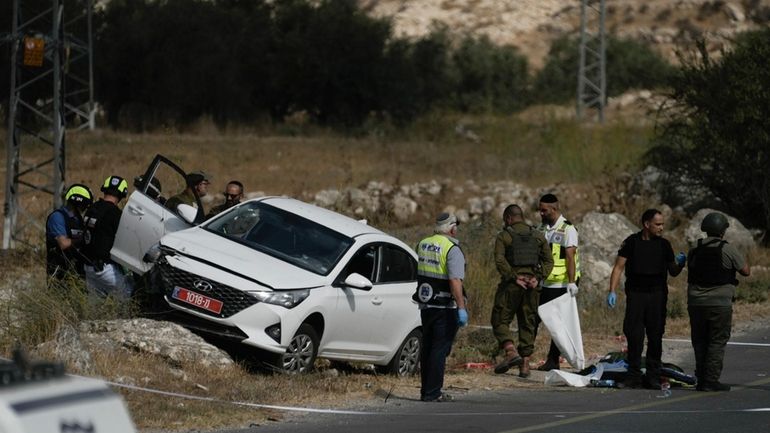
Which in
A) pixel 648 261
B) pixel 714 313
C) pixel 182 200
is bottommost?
pixel 714 313

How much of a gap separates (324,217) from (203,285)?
2086 mm

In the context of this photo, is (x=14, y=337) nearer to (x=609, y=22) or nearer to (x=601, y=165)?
(x=601, y=165)

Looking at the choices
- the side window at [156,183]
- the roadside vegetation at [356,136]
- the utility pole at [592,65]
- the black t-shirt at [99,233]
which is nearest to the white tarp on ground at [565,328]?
the roadside vegetation at [356,136]

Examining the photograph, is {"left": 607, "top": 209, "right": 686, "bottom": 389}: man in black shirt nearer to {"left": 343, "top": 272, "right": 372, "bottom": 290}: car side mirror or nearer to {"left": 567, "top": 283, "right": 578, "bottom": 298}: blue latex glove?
{"left": 567, "top": 283, "right": 578, "bottom": 298}: blue latex glove

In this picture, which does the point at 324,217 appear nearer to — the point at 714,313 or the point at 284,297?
the point at 284,297

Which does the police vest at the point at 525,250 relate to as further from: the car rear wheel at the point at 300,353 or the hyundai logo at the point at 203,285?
the hyundai logo at the point at 203,285

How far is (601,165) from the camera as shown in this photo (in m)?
38.9

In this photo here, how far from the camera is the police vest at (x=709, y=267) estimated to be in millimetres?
13891

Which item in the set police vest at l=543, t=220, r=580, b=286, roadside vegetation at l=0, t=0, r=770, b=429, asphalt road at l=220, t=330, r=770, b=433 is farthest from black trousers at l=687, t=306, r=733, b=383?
roadside vegetation at l=0, t=0, r=770, b=429


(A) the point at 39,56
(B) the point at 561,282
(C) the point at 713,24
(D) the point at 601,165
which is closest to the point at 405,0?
(C) the point at 713,24

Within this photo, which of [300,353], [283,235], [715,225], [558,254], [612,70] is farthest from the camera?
[612,70]

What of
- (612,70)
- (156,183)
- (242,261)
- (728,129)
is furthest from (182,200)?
(612,70)

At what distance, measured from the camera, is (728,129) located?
98.6 feet

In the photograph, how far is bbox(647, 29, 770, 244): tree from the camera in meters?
29.6
